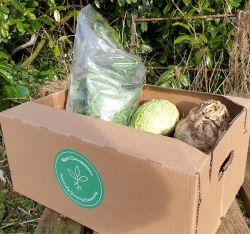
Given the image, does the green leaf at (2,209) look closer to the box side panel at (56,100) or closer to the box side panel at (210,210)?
the box side panel at (56,100)

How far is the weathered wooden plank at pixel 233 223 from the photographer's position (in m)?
1.19

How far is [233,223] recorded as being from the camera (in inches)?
48.3

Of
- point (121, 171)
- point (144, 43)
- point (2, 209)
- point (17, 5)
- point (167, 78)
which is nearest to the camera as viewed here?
point (121, 171)

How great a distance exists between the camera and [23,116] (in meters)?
1.21

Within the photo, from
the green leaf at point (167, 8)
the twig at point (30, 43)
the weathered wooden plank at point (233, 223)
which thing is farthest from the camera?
the twig at point (30, 43)

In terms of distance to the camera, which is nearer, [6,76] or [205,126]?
[205,126]

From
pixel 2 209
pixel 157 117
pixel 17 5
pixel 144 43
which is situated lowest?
pixel 2 209

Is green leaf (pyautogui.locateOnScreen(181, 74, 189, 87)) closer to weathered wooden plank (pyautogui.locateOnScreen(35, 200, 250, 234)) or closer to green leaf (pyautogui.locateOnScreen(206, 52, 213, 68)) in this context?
green leaf (pyautogui.locateOnScreen(206, 52, 213, 68))

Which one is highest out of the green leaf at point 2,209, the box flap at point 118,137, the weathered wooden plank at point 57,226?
the box flap at point 118,137

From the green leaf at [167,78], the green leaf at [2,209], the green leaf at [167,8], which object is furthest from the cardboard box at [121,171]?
the green leaf at [167,8]

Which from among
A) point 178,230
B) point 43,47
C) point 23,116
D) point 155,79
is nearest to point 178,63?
point 155,79

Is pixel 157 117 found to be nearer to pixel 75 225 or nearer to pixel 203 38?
pixel 75 225

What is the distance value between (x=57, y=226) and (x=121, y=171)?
0.43m

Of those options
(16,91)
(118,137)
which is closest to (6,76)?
(16,91)
